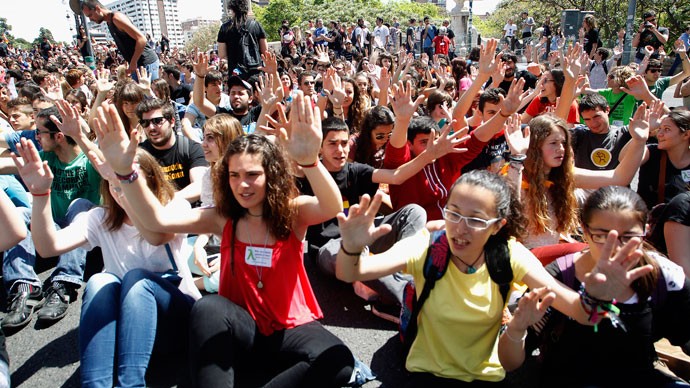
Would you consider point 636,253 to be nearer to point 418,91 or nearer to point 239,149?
point 239,149

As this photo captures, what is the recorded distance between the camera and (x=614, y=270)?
5.57 ft

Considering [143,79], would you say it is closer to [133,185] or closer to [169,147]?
[169,147]

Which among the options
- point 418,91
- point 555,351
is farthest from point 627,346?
point 418,91

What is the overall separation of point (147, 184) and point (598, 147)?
12.9ft

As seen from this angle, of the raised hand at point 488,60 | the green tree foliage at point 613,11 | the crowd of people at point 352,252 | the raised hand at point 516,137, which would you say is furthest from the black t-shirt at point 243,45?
the green tree foliage at point 613,11

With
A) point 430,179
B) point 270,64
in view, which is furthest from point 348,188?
point 270,64

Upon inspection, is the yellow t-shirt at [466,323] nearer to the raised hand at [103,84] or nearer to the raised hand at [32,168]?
the raised hand at [32,168]

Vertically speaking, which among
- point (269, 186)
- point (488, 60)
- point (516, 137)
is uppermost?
point (488, 60)

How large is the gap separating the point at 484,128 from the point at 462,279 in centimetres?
181

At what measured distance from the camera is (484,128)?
3.51 meters

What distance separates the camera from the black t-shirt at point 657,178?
11.2 ft

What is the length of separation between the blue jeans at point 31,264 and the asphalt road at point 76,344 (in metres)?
0.25

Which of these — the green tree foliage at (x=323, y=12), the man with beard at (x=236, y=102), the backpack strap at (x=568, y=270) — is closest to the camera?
the backpack strap at (x=568, y=270)

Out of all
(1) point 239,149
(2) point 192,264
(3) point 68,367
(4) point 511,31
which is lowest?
(3) point 68,367
